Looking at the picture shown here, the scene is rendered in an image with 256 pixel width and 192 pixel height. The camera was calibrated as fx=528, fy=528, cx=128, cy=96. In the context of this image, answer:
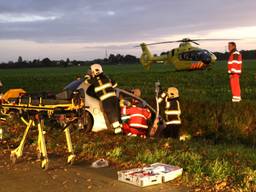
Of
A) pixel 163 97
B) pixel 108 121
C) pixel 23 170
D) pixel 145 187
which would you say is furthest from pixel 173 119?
pixel 145 187

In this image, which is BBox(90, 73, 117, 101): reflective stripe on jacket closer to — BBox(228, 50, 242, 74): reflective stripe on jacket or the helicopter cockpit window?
BBox(228, 50, 242, 74): reflective stripe on jacket

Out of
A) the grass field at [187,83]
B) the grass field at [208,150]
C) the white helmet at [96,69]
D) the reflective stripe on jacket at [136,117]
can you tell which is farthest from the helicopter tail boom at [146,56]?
the white helmet at [96,69]

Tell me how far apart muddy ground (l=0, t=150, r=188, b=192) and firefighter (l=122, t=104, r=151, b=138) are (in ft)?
13.4

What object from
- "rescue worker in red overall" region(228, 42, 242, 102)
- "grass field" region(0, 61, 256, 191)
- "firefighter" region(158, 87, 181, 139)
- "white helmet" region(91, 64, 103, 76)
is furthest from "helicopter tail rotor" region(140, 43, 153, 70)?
Result: "white helmet" region(91, 64, 103, 76)

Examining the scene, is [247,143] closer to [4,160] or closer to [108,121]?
[108,121]

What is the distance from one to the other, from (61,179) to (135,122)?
5.48 meters

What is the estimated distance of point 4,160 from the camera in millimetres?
9047

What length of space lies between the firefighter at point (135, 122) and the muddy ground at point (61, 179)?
160 inches

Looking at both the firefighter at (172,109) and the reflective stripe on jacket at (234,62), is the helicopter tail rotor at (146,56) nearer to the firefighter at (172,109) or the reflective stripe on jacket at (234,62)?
the reflective stripe on jacket at (234,62)

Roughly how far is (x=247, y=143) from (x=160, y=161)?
6.21m

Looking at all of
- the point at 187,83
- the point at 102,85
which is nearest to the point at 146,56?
the point at 187,83

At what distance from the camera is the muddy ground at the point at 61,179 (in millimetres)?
6809

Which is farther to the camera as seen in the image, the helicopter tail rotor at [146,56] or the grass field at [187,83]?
the helicopter tail rotor at [146,56]

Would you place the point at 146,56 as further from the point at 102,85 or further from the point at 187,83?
the point at 102,85
